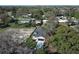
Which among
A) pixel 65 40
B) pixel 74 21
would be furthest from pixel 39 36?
pixel 74 21

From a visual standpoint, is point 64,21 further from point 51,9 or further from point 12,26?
point 12,26

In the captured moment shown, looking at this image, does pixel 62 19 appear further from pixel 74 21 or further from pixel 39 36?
pixel 39 36

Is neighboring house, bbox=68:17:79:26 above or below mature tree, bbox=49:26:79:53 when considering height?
above

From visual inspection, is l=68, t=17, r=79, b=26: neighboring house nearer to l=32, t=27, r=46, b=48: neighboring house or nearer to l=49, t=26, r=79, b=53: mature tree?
l=49, t=26, r=79, b=53: mature tree

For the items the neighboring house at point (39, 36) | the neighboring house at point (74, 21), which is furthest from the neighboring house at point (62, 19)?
the neighboring house at point (39, 36)

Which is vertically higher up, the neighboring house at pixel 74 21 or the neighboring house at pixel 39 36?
the neighboring house at pixel 74 21

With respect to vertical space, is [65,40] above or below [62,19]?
below

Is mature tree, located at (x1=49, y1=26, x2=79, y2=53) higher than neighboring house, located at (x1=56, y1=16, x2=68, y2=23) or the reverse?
the reverse

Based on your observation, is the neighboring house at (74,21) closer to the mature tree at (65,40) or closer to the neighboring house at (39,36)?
the mature tree at (65,40)

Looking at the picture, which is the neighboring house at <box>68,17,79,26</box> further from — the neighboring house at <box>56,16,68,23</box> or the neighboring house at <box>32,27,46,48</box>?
the neighboring house at <box>32,27,46,48</box>

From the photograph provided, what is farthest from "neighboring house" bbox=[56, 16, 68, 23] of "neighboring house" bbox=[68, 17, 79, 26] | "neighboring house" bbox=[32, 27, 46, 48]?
"neighboring house" bbox=[32, 27, 46, 48]

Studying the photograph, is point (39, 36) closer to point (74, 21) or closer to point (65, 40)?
point (65, 40)
